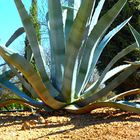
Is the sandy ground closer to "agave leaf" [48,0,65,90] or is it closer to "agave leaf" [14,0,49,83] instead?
"agave leaf" [48,0,65,90]

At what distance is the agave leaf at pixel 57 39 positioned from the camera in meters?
4.52

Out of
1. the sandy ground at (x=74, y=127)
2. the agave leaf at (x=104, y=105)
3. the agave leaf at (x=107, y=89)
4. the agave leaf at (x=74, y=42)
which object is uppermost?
the agave leaf at (x=74, y=42)

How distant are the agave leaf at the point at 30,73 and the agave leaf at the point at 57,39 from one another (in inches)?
12.3

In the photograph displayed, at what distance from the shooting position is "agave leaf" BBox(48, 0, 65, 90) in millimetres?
4523

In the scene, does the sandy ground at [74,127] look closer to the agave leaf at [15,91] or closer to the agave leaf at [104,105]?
the agave leaf at [104,105]

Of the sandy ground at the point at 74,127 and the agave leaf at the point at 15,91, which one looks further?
the agave leaf at the point at 15,91

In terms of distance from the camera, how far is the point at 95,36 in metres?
4.48

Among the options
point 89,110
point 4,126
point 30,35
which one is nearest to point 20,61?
point 30,35

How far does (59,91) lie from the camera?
4695 mm

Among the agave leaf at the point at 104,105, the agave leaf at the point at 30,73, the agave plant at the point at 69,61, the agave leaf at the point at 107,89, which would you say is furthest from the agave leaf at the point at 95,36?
the agave leaf at the point at 30,73

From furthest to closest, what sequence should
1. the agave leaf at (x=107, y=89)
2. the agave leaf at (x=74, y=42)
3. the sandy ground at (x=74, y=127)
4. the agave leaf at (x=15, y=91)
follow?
the agave leaf at (x=15, y=91)
the agave leaf at (x=107, y=89)
the agave leaf at (x=74, y=42)
the sandy ground at (x=74, y=127)

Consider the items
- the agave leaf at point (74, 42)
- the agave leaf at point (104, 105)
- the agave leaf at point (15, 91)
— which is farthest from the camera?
the agave leaf at point (15, 91)

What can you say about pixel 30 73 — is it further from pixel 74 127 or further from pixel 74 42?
pixel 74 127

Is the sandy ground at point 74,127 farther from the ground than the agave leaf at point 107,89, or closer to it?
closer to it
